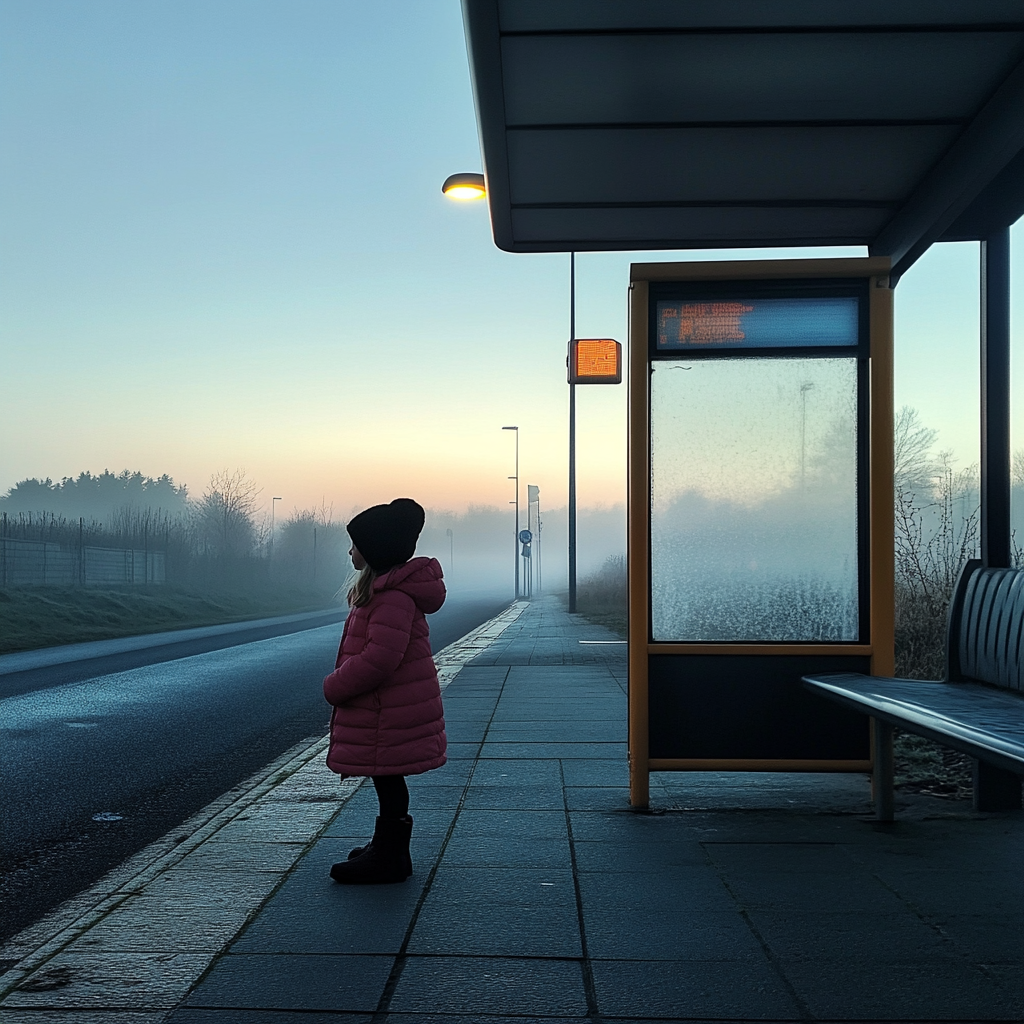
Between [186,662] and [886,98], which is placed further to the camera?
[186,662]

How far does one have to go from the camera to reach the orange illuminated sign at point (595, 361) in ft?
47.7

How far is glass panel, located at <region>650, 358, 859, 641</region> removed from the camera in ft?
18.5

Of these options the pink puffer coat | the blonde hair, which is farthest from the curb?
the blonde hair

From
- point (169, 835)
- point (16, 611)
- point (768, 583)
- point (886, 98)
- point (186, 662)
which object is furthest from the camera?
point (16, 611)

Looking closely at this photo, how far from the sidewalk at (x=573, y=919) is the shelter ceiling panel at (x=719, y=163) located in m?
3.24

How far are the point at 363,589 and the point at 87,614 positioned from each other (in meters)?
28.8

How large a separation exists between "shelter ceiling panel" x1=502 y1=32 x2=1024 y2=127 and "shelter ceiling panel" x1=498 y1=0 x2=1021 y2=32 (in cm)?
8

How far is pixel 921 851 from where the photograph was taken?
15.2ft

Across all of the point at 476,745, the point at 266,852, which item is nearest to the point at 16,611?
the point at 476,745

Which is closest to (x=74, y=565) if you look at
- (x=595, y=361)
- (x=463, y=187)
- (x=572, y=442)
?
(x=572, y=442)

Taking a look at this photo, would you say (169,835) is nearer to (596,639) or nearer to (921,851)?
(921,851)

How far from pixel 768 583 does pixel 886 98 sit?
7.80ft

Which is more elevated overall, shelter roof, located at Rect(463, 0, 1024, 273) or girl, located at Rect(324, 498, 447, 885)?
shelter roof, located at Rect(463, 0, 1024, 273)

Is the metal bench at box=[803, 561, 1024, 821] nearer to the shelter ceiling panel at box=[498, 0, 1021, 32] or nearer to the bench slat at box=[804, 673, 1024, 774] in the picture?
the bench slat at box=[804, 673, 1024, 774]
